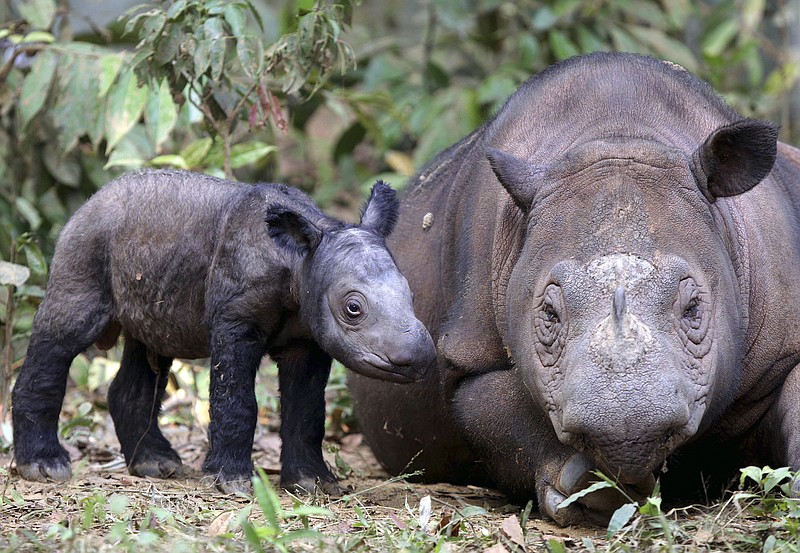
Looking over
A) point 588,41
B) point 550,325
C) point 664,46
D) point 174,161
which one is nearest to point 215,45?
point 174,161

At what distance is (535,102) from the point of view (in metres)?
5.79

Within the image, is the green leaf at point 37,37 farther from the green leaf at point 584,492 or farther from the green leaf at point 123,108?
the green leaf at point 584,492

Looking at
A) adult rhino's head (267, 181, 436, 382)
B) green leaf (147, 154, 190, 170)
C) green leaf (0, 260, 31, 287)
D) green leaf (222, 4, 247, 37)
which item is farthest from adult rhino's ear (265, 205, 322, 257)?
green leaf (147, 154, 190, 170)

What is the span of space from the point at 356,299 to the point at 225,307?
631 millimetres

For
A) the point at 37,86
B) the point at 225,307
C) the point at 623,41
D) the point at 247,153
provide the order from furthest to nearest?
the point at 623,41 < the point at 37,86 < the point at 247,153 < the point at 225,307

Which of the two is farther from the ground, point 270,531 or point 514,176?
point 514,176

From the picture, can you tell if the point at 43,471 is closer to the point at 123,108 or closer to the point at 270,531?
the point at 270,531

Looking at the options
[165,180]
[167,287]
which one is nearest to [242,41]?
[165,180]

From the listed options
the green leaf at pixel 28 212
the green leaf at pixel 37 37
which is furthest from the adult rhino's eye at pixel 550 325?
the green leaf at pixel 28 212

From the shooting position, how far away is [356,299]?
4.88 metres

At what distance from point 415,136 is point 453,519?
6.76 m

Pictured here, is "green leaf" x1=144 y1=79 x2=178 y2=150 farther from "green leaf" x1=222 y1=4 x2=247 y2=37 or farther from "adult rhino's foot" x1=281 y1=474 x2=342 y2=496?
"adult rhino's foot" x1=281 y1=474 x2=342 y2=496

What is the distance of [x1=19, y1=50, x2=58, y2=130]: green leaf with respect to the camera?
8039 millimetres

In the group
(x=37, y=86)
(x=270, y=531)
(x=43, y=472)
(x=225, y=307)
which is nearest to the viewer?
(x=270, y=531)
